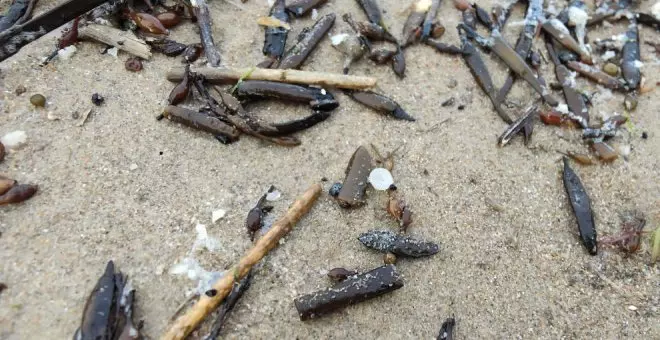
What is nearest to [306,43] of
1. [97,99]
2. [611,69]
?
[97,99]

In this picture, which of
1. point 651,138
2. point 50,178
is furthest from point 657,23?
point 50,178

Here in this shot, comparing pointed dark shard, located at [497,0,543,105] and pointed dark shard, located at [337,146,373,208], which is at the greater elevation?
pointed dark shard, located at [497,0,543,105]

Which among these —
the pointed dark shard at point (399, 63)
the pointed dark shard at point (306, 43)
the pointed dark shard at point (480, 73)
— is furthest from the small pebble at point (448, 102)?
the pointed dark shard at point (306, 43)

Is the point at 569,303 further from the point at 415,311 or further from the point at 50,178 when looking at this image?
the point at 50,178

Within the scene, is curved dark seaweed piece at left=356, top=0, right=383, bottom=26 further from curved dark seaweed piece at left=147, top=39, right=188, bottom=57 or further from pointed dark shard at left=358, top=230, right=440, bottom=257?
pointed dark shard at left=358, top=230, right=440, bottom=257

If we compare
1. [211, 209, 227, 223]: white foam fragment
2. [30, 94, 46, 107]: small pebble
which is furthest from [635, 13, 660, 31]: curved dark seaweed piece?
[30, 94, 46, 107]: small pebble

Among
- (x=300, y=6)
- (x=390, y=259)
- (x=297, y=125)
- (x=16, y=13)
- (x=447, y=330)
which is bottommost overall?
(x=447, y=330)

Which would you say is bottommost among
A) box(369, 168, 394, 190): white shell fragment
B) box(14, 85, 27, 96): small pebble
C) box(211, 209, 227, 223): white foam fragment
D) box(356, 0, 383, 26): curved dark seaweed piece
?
box(369, 168, 394, 190): white shell fragment

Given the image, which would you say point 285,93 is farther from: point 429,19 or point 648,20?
point 648,20
